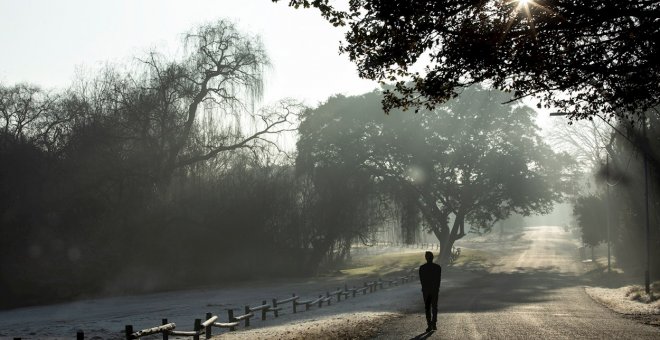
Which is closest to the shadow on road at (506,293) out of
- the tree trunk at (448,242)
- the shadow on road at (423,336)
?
the shadow on road at (423,336)

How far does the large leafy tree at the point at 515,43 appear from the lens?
11.5m

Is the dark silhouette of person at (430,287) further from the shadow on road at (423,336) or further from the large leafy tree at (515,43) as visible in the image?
the large leafy tree at (515,43)

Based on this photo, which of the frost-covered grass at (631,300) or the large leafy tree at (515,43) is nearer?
the large leafy tree at (515,43)

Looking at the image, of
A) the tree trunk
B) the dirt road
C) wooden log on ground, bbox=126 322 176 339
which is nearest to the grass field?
the tree trunk

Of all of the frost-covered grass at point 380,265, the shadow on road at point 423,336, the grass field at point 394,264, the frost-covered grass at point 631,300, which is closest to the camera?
the shadow on road at point 423,336

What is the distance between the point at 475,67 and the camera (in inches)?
477

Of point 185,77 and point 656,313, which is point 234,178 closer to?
point 185,77

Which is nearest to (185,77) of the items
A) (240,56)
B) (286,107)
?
(240,56)

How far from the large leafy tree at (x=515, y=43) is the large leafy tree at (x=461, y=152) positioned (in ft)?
160

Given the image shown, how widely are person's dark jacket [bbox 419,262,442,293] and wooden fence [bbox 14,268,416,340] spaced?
20.0ft

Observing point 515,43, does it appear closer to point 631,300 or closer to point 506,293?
point 631,300

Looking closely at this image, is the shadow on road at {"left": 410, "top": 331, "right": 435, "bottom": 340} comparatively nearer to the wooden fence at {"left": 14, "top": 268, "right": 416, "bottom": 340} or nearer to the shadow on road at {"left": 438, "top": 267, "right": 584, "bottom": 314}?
the wooden fence at {"left": 14, "top": 268, "right": 416, "bottom": 340}

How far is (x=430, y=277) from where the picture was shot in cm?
1734

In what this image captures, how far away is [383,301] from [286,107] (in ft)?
55.7
